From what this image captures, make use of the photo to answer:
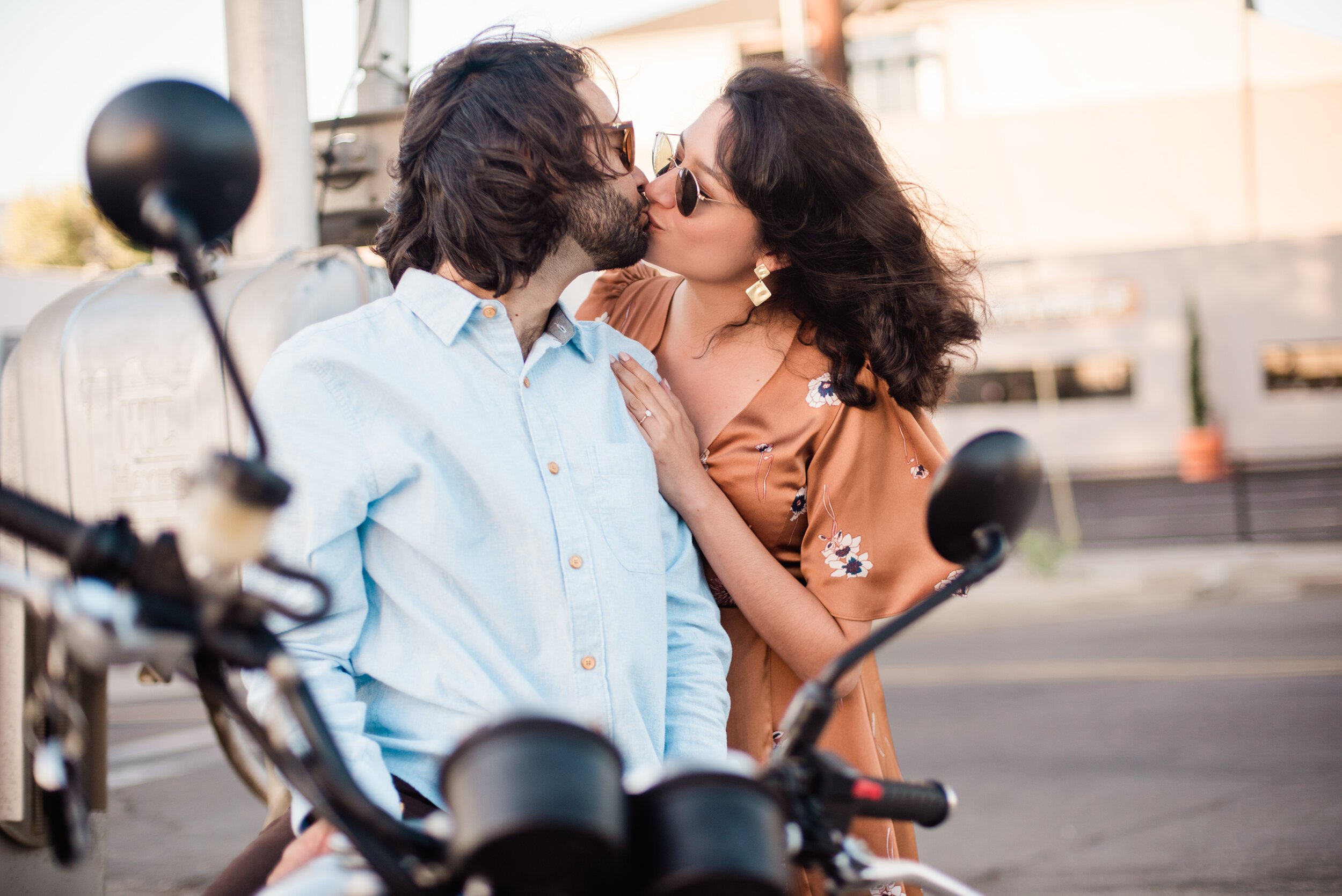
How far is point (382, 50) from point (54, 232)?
1390 inches

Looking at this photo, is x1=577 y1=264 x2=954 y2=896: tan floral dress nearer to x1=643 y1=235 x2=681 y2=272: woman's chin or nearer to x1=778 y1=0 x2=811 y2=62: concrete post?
→ x1=643 y1=235 x2=681 y2=272: woman's chin

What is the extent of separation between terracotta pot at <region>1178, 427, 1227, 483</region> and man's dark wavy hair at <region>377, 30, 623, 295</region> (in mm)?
21832

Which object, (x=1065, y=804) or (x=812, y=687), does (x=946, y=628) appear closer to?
(x=1065, y=804)

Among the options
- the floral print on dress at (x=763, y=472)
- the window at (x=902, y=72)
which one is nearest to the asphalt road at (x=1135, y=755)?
the floral print on dress at (x=763, y=472)

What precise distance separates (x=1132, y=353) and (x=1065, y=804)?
19.0m

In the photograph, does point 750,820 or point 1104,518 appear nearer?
point 750,820

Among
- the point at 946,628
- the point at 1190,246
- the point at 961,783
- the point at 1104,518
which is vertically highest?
the point at 1190,246

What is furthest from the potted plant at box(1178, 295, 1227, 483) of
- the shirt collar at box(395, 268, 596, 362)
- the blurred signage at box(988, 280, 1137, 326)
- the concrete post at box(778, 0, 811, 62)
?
the shirt collar at box(395, 268, 596, 362)

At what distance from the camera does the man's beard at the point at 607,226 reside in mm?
1898

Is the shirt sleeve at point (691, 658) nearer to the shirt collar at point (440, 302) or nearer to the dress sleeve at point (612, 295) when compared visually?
the shirt collar at point (440, 302)

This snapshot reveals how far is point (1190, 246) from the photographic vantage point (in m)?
22.1

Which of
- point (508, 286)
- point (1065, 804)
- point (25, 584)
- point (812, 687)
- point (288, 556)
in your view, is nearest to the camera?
point (25, 584)

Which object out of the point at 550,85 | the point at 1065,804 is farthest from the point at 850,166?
the point at 1065,804

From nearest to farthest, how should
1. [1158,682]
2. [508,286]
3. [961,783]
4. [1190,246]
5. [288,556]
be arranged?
[288,556] < [508,286] < [961,783] < [1158,682] < [1190,246]
